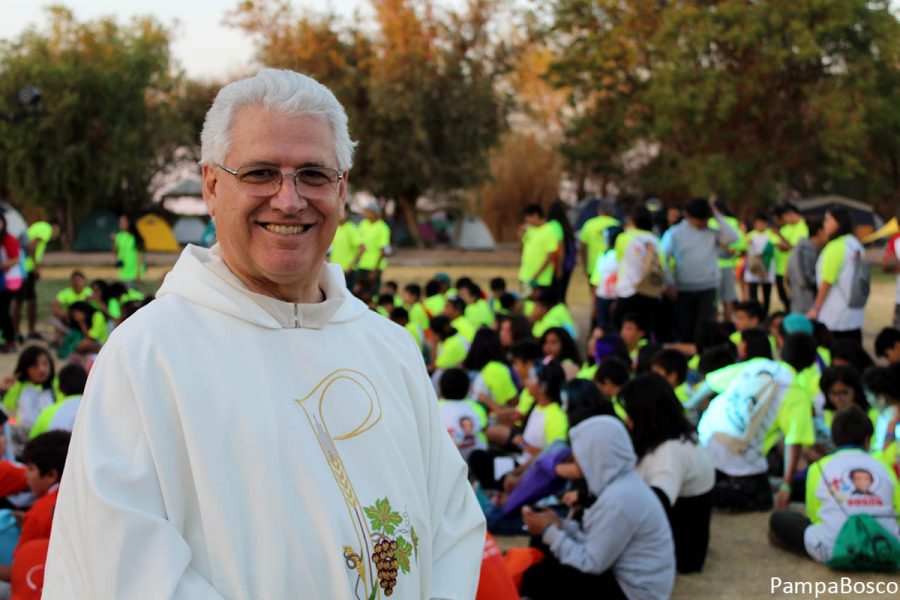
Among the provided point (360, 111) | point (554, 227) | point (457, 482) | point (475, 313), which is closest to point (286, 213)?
point (457, 482)

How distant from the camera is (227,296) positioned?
85.0 inches

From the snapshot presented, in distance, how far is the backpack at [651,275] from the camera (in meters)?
10.1

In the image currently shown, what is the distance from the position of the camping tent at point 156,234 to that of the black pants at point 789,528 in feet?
98.7

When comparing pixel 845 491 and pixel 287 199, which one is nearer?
pixel 287 199

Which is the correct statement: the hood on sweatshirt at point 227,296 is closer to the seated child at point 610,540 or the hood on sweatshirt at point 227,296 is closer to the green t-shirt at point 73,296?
the seated child at point 610,540

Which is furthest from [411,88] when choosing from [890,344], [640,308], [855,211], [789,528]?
[789,528]

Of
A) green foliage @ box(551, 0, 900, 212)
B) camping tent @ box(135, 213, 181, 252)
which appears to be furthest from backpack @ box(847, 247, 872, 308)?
camping tent @ box(135, 213, 181, 252)

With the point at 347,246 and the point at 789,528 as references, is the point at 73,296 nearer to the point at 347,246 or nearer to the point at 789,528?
the point at 347,246

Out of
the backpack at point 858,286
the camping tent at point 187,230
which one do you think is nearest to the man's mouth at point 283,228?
the backpack at point 858,286

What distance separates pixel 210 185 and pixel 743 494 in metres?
4.99

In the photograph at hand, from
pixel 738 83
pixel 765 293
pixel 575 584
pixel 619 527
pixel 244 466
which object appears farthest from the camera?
pixel 738 83

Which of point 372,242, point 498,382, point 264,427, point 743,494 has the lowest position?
point 743,494

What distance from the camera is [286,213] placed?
2.14m

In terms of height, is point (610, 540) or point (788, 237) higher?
point (788, 237)
